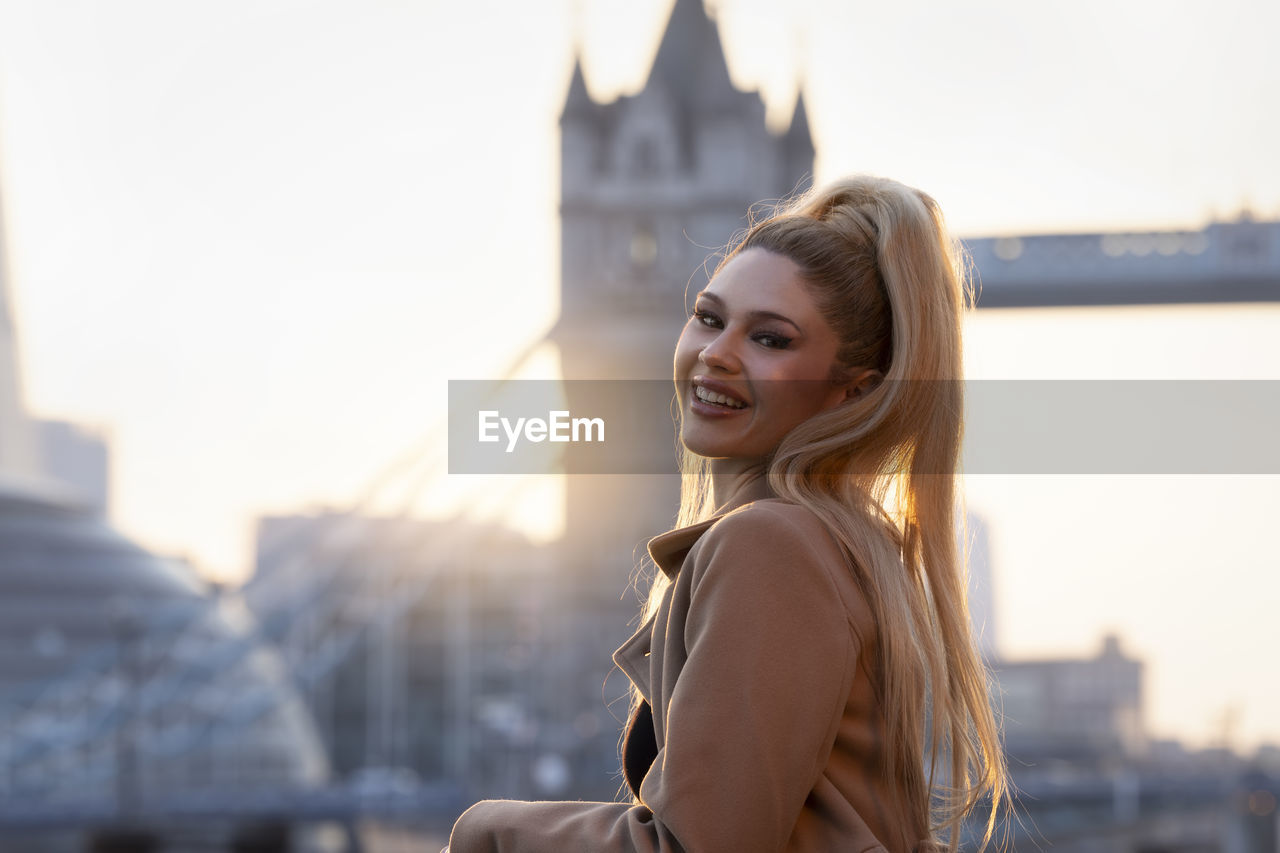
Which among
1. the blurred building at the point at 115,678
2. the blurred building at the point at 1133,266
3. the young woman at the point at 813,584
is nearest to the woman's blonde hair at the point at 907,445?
the young woman at the point at 813,584

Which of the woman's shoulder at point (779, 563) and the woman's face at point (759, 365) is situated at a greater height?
the woman's face at point (759, 365)

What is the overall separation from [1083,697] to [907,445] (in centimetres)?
9708

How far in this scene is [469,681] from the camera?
44.6 meters

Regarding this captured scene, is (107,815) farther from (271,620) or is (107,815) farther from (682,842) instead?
(682,842)

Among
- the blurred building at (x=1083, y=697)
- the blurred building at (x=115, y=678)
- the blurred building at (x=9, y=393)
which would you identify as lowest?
the blurred building at (x=1083, y=697)

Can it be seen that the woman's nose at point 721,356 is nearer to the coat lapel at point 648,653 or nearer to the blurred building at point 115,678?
the coat lapel at point 648,653

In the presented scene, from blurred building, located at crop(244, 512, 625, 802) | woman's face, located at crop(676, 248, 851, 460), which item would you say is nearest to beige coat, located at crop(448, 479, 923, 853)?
woman's face, located at crop(676, 248, 851, 460)

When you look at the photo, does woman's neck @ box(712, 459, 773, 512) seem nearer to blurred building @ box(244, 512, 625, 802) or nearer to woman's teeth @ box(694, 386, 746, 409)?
woman's teeth @ box(694, 386, 746, 409)

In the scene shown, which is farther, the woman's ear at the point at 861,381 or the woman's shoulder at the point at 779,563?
the woman's ear at the point at 861,381

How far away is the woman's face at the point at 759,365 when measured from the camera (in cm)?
168

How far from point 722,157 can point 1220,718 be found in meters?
25.0

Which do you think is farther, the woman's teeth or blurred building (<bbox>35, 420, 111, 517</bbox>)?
blurred building (<bbox>35, 420, 111, 517</bbox>)

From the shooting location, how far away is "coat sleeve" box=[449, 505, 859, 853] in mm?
1417

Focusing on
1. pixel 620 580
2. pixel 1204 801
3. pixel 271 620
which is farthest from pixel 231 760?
pixel 1204 801
